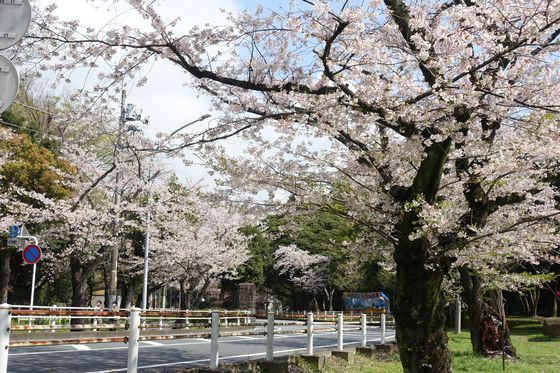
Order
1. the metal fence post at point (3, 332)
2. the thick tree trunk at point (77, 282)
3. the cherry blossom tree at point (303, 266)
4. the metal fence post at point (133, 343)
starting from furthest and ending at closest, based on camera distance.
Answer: the cherry blossom tree at point (303, 266) < the thick tree trunk at point (77, 282) < the metal fence post at point (133, 343) < the metal fence post at point (3, 332)

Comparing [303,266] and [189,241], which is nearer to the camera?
[189,241]

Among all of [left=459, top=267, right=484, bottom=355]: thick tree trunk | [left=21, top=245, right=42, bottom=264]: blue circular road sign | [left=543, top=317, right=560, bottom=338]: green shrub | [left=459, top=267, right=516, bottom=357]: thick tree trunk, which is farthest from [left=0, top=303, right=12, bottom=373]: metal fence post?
[left=543, top=317, right=560, bottom=338]: green shrub

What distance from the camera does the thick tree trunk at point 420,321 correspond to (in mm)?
6664

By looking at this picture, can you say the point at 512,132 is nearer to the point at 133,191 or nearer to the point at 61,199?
the point at 133,191

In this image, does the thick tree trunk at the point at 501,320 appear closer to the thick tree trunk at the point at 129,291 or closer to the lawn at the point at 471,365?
the lawn at the point at 471,365

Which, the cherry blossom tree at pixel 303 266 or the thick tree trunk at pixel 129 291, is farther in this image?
the cherry blossom tree at pixel 303 266

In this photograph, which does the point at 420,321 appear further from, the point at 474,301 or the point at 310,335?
the point at 474,301

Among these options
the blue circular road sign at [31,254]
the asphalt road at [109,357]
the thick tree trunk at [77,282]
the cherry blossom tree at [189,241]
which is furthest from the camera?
the cherry blossom tree at [189,241]

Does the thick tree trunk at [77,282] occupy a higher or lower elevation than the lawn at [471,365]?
higher

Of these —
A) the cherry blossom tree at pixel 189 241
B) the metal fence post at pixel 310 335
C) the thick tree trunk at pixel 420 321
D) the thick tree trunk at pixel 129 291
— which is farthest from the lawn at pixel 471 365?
the thick tree trunk at pixel 129 291

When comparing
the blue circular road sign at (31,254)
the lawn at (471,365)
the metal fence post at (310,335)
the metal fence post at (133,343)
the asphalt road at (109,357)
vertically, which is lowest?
the lawn at (471,365)

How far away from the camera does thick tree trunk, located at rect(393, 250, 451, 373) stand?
262 inches

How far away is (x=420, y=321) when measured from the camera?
6676 millimetres

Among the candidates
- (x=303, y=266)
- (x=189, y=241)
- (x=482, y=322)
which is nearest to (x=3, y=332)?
(x=482, y=322)
